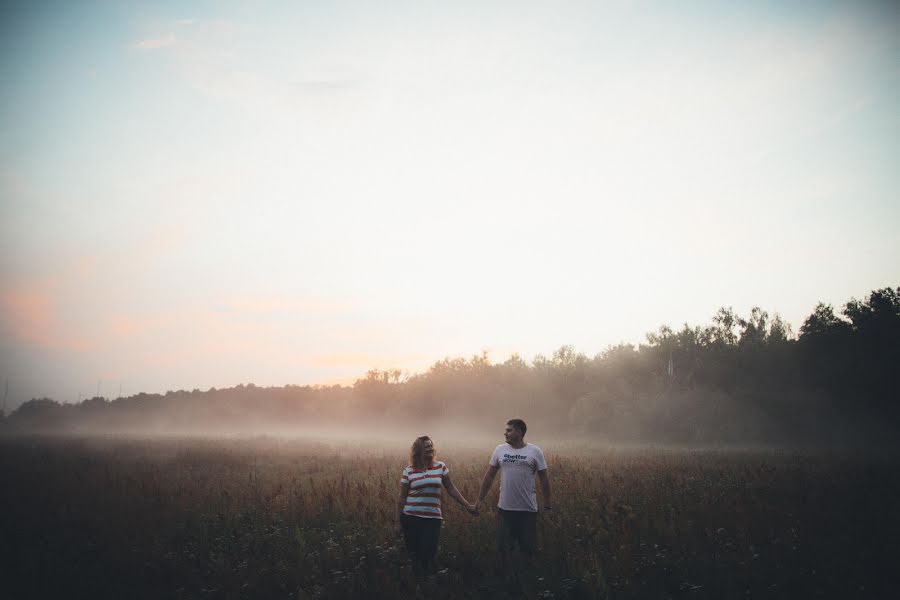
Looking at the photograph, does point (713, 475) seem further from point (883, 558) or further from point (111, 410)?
point (111, 410)

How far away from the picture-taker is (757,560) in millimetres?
6793

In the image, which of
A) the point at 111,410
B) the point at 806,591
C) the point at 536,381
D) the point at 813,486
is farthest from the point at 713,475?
the point at 111,410

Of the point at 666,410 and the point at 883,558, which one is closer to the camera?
the point at 883,558

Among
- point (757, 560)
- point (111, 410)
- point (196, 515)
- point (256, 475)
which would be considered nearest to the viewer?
point (757, 560)

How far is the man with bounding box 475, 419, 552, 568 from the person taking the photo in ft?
21.6

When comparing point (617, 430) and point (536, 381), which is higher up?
point (536, 381)

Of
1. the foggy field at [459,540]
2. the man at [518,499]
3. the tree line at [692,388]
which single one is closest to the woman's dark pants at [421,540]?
the foggy field at [459,540]

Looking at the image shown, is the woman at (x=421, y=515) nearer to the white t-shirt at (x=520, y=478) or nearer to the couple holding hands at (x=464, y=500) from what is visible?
the couple holding hands at (x=464, y=500)

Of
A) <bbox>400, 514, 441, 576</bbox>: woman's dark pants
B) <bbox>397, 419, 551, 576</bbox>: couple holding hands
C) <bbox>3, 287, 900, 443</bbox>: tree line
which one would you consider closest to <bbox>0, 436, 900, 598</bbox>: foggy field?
<bbox>400, 514, 441, 576</bbox>: woman's dark pants

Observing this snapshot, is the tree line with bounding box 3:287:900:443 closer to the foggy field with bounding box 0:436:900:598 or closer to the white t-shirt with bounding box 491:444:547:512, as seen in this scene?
the foggy field with bounding box 0:436:900:598

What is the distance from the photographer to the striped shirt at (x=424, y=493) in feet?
20.6

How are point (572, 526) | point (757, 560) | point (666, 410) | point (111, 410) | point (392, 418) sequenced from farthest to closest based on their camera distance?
point (111, 410) → point (392, 418) → point (666, 410) → point (572, 526) → point (757, 560)

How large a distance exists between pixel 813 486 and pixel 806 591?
739 centimetres

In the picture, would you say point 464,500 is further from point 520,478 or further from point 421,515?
point 520,478
